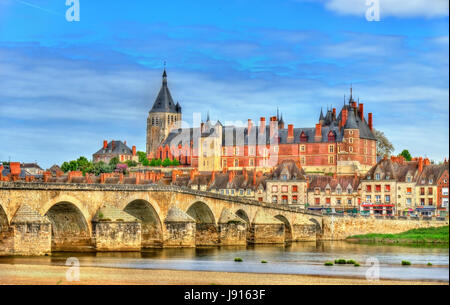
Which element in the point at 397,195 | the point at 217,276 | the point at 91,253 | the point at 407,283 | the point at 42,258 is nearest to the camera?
the point at 407,283

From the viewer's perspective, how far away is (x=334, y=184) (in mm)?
106000

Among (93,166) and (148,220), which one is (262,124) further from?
(148,220)

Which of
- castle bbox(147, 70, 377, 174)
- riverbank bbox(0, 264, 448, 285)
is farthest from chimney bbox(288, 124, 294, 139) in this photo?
Answer: riverbank bbox(0, 264, 448, 285)

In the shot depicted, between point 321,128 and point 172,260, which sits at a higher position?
point 321,128

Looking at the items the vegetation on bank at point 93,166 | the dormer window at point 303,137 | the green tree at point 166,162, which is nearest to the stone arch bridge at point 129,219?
the dormer window at point 303,137

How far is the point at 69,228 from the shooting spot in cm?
6269

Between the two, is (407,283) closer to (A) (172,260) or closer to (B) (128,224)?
(A) (172,260)

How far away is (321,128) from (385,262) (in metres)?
84.2

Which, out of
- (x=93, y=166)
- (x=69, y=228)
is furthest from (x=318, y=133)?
(x=69, y=228)

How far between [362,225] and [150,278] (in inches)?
1912

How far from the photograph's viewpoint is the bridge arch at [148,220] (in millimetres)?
68125

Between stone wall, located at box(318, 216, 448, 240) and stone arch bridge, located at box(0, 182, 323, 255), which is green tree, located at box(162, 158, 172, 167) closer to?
stone wall, located at box(318, 216, 448, 240)

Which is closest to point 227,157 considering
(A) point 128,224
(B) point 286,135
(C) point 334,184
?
(B) point 286,135

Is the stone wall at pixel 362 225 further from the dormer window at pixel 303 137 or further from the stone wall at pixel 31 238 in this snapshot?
the dormer window at pixel 303 137
